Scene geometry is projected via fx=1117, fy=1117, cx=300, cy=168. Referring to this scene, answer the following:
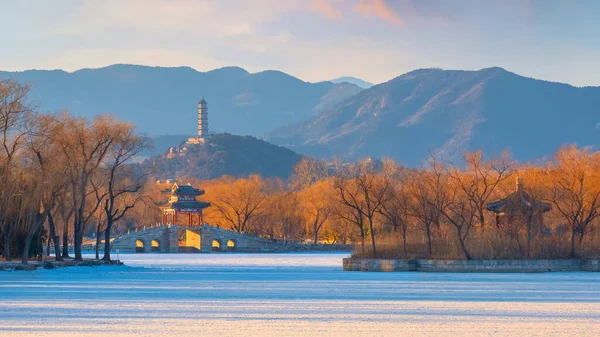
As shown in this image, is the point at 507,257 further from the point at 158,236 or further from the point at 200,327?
the point at 158,236

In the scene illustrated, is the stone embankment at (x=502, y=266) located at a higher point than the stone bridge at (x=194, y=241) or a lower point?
lower

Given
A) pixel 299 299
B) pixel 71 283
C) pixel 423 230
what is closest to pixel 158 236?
pixel 423 230

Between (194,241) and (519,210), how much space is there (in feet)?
222

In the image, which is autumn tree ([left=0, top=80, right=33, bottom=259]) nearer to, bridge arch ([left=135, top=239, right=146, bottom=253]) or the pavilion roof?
bridge arch ([left=135, top=239, right=146, bottom=253])

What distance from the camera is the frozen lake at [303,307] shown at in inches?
795

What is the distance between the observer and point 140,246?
359 ft

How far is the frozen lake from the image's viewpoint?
66.2ft

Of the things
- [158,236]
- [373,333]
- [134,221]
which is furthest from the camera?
[134,221]

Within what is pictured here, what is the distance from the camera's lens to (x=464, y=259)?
44.6 meters

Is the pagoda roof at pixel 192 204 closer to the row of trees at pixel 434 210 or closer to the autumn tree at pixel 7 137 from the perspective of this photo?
the row of trees at pixel 434 210

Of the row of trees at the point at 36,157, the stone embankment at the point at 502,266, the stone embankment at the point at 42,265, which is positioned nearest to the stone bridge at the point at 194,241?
the stone embankment at the point at 42,265

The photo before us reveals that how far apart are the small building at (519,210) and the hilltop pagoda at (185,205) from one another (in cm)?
6420

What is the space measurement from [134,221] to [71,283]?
9694 cm

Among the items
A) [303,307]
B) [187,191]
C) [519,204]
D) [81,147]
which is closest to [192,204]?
[187,191]
